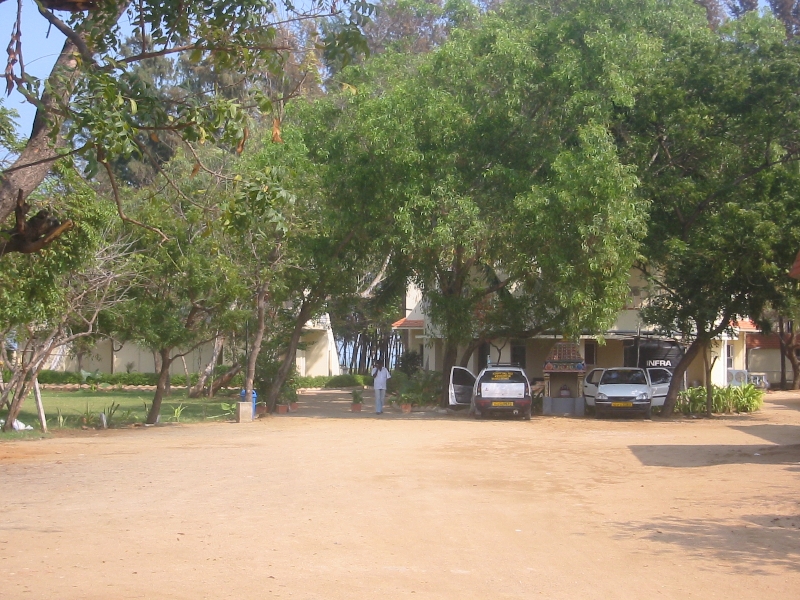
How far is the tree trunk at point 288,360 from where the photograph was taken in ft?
94.2

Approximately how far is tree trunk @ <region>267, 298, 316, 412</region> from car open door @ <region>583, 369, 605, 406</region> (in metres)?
9.63

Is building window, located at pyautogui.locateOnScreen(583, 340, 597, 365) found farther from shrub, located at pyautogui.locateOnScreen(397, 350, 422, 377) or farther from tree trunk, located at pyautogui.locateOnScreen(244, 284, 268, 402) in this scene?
tree trunk, located at pyautogui.locateOnScreen(244, 284, 268, 402)

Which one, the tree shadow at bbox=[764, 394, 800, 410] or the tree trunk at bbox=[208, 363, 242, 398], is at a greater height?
the tree trunk at bbox=[208, 363, 242, 398]

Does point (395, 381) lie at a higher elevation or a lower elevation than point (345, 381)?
higher

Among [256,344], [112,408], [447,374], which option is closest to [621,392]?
[447,374]

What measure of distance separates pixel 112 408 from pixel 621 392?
15522 mm

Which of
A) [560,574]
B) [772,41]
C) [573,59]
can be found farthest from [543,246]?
[560,574]

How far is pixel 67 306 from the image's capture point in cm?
2002

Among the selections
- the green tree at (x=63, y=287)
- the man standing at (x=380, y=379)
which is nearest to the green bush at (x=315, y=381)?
the man standing at (x=380, y=379)

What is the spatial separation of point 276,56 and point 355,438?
1308cm

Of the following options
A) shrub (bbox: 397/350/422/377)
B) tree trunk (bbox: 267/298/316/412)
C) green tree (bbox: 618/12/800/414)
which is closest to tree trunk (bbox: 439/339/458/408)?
tree trunk (bbox: 267/298/316/412)

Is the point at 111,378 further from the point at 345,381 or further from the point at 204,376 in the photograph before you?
the point at 345,381

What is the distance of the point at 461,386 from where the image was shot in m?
30.0

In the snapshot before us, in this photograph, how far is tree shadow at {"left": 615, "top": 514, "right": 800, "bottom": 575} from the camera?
336 inches
